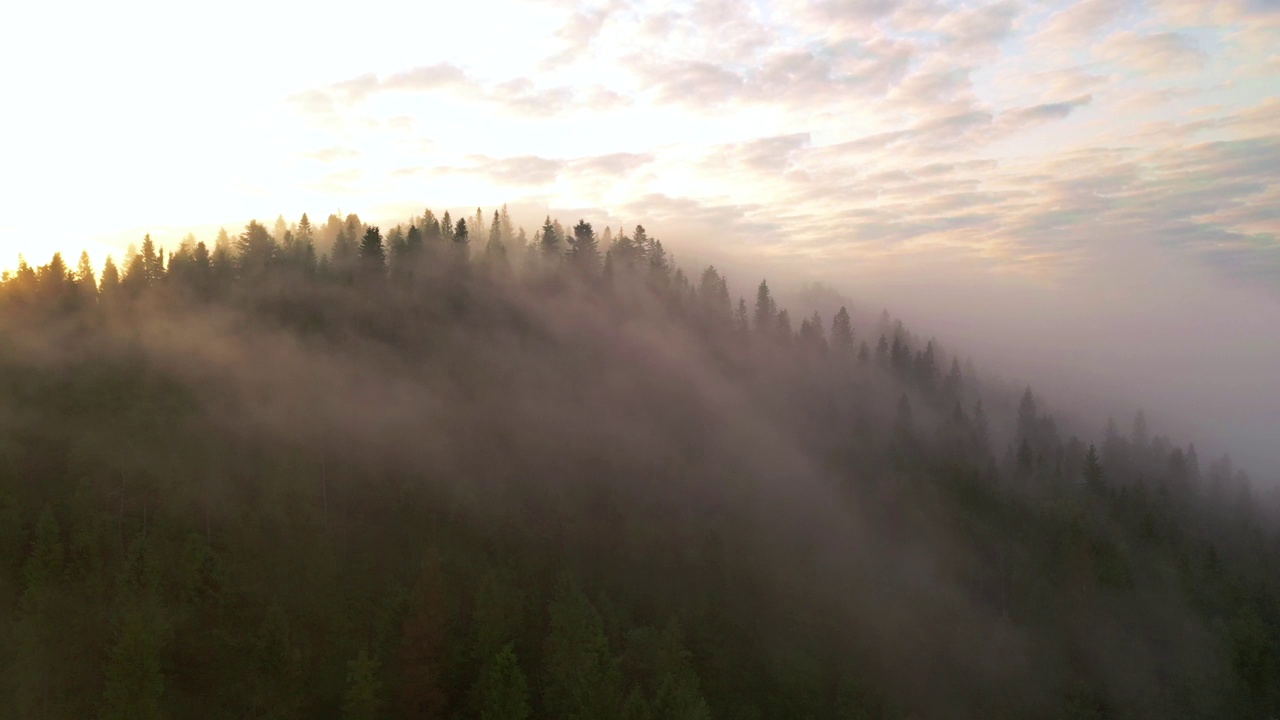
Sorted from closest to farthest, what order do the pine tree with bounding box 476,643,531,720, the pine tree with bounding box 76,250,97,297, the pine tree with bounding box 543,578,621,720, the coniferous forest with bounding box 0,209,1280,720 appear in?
the pine tree with bounding box 476,643,531,720 → the pine tree with bounding box 543,578,621,720 → the coniferous forest with bounding box 0,209,1280,720 → the pine tree with bounding box 76,250,97,297

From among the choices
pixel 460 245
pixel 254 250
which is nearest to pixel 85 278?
pixel 254 250

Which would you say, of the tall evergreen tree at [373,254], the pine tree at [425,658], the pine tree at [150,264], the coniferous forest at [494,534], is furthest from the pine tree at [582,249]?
the pine tree at [425,658]

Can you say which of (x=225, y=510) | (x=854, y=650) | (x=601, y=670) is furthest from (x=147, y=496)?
(x=854, y=650)

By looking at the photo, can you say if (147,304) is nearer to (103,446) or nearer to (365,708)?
(103,446)

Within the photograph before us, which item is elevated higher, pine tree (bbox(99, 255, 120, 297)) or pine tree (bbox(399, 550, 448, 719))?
pine tree (bbox(99, 255, 120, 297))

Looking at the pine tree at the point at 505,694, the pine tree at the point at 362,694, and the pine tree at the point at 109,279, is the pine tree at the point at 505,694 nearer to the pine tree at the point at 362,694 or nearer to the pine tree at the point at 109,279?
the pine tree at the point at 362,694

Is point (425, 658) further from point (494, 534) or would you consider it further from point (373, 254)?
point (373, 254)

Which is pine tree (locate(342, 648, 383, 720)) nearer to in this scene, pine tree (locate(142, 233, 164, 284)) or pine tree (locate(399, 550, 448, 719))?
pine tree (locate(399, 550, 448, 719))

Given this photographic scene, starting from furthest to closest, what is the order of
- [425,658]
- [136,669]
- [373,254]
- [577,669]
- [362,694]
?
[373,254], [577,669], [425,658], [136,669], [362,694]

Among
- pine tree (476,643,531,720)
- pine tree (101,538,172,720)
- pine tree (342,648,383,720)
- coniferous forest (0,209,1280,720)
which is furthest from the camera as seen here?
coniferous forest (0,209,1280,720)

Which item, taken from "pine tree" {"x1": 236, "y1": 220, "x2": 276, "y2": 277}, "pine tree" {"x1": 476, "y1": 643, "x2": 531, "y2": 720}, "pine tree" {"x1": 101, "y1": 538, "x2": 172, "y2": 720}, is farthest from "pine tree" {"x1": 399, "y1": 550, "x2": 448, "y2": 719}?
"pine tree" {"x1": 236, "y1": 220, "x2": 276, "y2": 277}
